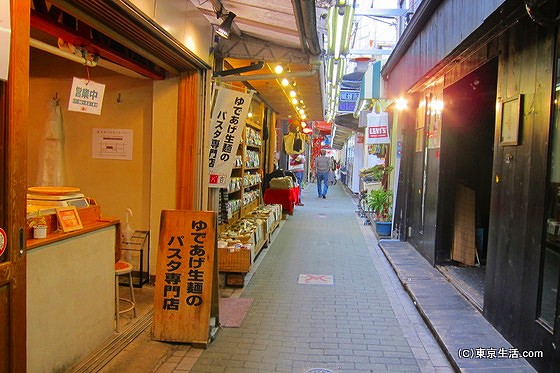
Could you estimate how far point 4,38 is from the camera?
2295 mm

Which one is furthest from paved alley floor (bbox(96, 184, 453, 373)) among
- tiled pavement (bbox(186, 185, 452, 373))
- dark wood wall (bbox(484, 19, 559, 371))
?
dark wood wall (bbox(484, 19, 559, 371))

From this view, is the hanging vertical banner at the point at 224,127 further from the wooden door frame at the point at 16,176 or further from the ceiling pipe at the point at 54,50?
the wooden door frame at the point at 16,176

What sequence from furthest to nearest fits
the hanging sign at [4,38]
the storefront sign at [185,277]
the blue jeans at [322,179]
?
the blue jeans at [322,179] < the storefront sign at [185,277] < the hanging sign at [4,38]

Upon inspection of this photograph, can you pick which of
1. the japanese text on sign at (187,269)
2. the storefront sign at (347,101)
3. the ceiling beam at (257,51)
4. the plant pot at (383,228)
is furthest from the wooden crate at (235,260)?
the storefront sign at (347,101)

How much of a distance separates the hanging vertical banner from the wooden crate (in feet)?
3.07

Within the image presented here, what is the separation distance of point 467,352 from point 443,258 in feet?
9.96

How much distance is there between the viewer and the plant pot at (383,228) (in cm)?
987

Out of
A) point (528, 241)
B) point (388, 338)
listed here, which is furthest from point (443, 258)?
point (528, 241)

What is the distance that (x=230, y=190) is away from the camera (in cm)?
846

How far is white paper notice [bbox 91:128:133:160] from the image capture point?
601cm

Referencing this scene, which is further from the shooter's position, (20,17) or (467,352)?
(467,352)

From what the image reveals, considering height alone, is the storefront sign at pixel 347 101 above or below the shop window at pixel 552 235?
above

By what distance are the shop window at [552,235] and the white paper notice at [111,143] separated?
4.95 m

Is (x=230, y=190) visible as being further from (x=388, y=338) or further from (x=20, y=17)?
(x=20, y=17)
